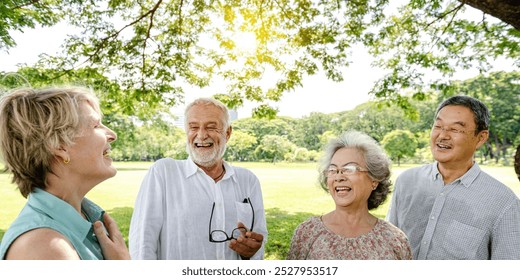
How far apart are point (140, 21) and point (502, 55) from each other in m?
5.09

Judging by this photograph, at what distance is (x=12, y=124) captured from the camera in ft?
3.43

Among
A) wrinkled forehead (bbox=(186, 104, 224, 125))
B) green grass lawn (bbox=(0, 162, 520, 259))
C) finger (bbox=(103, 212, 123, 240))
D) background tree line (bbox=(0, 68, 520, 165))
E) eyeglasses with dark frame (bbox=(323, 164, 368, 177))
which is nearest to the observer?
finger (bbox=(103, 212, 123, 240))

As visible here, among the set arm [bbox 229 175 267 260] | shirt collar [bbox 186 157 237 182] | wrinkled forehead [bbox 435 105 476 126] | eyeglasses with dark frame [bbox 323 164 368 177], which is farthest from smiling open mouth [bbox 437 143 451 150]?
shirt collar [bbox 186 157 237 182]

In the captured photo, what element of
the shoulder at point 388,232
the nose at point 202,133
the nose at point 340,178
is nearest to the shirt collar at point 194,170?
the nose at point 202,133

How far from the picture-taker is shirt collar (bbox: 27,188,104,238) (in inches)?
41.3

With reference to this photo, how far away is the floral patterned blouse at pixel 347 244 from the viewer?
163 cm

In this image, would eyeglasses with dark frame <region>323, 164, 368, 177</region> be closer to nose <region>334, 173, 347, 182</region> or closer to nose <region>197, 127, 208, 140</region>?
nose <region>334, 173, 347, 182</region>

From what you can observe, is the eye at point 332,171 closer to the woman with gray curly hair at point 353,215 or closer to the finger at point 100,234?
the woman with gray curly hair at point 353,215

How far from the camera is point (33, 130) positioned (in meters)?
1.05

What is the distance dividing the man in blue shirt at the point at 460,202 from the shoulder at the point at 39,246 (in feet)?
5.71

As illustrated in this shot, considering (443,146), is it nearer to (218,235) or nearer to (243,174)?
(243,174)

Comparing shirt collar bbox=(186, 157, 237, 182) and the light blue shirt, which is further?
shirt collar bbox=(186, 157, 237, 182)

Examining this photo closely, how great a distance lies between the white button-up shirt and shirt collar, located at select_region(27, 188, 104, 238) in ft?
2.87
